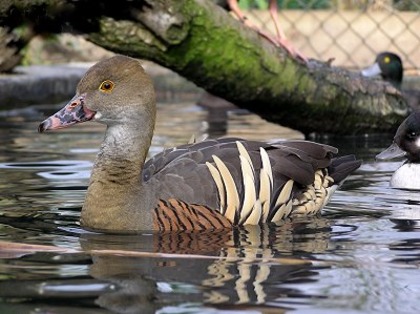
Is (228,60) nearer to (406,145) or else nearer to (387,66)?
(406,145)

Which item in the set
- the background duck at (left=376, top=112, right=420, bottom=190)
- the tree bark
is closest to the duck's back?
the tree bark

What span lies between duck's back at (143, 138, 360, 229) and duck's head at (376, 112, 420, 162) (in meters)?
1.84

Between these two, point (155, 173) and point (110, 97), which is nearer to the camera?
point (110, 97)

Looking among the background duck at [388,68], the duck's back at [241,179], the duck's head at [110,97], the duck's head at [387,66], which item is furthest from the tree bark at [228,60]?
the duck's head at [387,66]

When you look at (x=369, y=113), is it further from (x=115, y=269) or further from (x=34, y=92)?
(x=115, y=269)

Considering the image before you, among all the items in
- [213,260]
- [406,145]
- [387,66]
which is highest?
[387,66]

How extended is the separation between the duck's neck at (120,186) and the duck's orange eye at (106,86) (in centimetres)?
18

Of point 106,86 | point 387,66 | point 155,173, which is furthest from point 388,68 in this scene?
point 106,86

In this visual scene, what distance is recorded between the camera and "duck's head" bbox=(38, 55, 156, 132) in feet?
19.5

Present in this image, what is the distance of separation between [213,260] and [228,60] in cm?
320

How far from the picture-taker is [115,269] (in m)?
4.74

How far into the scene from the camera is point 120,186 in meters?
5.92

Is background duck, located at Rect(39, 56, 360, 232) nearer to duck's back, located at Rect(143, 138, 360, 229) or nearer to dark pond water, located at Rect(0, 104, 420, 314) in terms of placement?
duck's back, located at Rect(143, 138, 360, 229)

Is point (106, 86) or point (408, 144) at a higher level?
point (106, 86)
